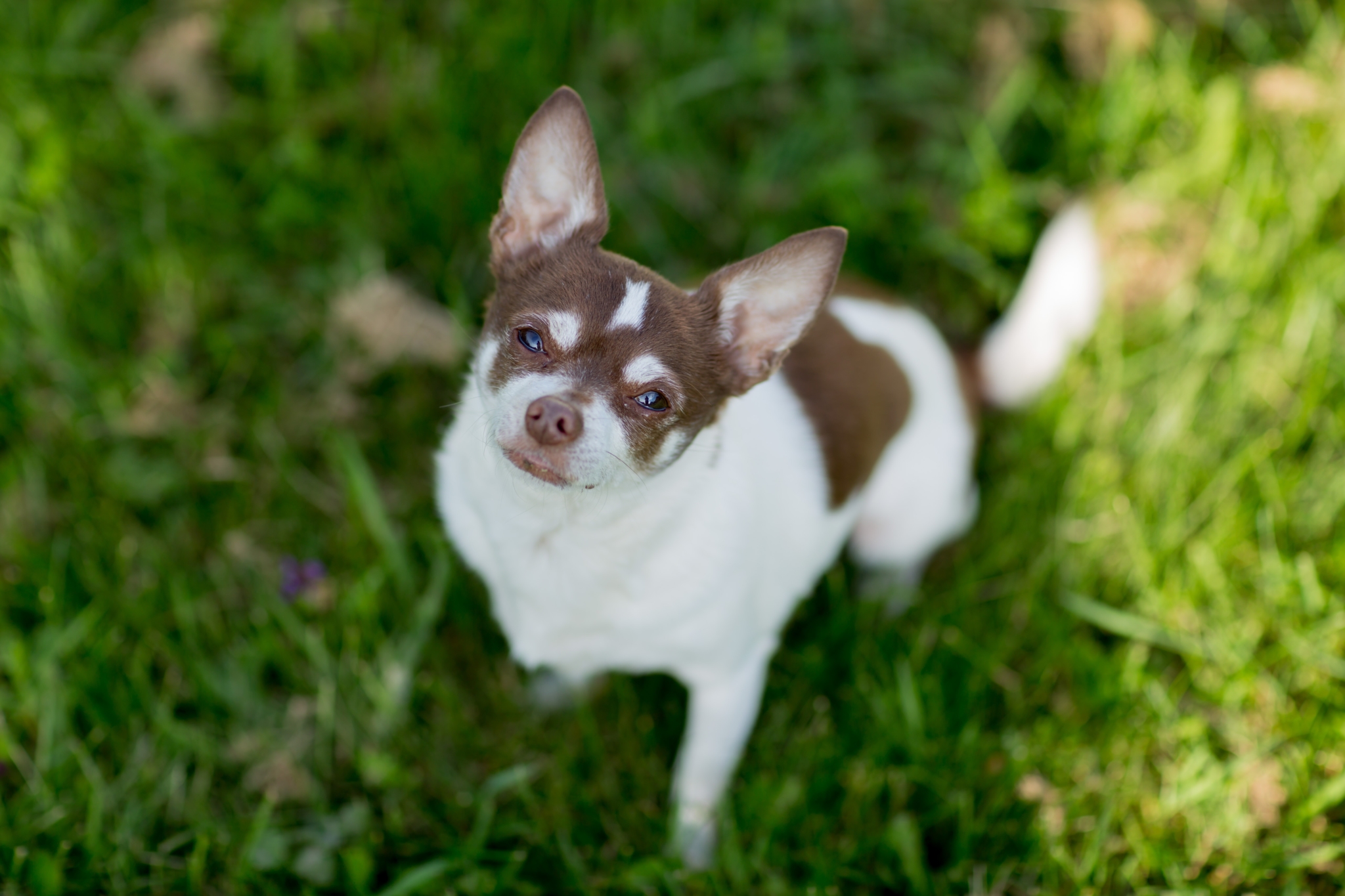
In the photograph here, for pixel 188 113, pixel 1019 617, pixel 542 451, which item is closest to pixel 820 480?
pixel 542 451

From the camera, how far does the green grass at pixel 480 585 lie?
8.96ft

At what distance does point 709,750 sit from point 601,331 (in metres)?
1.29

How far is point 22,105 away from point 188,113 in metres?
0.58

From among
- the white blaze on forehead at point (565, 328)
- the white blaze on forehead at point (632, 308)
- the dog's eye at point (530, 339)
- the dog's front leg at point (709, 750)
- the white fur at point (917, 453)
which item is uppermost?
the white blaze on forehead at point (632, 308)

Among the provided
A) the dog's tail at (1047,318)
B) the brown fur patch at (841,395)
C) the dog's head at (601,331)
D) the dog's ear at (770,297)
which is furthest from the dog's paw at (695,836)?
the dog's tail at (1047,318)

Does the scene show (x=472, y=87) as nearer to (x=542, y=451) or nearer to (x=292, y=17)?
(x=292, y=17)

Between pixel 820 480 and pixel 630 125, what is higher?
pixel 630 125

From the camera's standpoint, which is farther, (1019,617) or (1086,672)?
(1019,617)

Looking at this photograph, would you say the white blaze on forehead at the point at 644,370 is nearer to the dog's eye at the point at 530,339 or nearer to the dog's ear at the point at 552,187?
the dog's eye at the point at 530,339

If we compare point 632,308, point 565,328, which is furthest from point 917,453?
point 565,328

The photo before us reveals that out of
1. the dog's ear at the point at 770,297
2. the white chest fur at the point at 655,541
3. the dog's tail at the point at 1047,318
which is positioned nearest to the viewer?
the dog's ear at the point at 770,297

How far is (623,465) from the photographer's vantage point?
83.0 inches

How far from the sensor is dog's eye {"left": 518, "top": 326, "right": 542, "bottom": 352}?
2.17 m

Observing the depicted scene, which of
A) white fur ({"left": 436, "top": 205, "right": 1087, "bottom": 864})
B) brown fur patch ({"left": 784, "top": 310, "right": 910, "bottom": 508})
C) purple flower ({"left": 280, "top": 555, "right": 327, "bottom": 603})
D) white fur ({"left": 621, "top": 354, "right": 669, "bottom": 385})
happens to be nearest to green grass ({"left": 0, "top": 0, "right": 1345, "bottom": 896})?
purple flower ({"left": 280, "top": 555, "right": 327, "bottom": 603})
